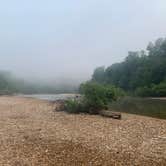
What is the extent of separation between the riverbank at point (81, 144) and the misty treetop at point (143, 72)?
5616 centimetres

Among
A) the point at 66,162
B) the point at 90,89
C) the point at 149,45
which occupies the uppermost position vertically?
the point at 149,45

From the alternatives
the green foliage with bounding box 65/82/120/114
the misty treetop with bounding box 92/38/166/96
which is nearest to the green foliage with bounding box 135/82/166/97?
the misty treetop with bounding box 92/38/166/96

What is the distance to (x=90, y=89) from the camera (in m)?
28.5

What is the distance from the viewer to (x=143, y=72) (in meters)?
85.4

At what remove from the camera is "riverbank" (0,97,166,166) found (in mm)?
11688

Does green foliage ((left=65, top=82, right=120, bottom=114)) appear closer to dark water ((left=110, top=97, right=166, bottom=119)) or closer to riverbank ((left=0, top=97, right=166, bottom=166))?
dark water ((left=110, top=97, right=166, bottom=119))

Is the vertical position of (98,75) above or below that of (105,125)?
above

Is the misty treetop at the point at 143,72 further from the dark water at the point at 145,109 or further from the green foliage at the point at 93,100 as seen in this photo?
the green foliage at the point at 93,100

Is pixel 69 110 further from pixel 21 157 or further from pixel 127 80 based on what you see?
pixel 127 80

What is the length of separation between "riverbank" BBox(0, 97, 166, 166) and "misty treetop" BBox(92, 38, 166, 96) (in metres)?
56.2

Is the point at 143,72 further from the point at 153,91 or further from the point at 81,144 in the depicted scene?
the point at 81,144

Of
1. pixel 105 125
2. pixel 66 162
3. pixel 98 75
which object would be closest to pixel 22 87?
pixel 98 75

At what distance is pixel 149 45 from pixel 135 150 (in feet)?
280

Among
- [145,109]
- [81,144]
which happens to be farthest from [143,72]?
[81,144]
